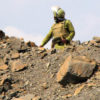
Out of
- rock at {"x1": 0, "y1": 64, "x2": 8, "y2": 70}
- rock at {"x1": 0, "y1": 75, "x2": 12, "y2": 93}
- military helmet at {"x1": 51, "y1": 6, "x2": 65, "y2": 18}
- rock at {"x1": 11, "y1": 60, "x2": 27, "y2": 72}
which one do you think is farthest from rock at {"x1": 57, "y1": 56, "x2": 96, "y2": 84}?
military helmet at {"x1": 51, "y1": 6, "x2": 65, "y2": 18}

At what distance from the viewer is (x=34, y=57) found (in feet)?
29.8

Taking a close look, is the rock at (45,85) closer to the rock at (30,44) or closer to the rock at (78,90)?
the rock at (78,90)

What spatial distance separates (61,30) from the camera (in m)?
9.33

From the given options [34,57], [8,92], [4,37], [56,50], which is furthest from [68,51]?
[4,37]

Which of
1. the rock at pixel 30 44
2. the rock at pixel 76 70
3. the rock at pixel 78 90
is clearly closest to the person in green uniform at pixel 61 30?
the rock at pixel 30 44

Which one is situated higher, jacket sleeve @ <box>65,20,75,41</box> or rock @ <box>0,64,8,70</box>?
jacket sleeve @ <box>65,20,75,41</box>

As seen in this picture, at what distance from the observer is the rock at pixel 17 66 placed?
8.39 m

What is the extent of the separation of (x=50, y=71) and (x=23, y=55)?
65.7 inches

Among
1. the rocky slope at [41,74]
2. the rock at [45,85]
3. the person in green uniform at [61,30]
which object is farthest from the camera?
the person in green uniform at [61,30]

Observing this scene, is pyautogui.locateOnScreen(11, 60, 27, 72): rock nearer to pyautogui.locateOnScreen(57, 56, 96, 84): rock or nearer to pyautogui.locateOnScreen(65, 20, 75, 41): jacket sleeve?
pyautogui.locateOnScreen(57, 56, 96, 84): rock

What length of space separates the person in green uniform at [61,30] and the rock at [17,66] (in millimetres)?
Result: 1569

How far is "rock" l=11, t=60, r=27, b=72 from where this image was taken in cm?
839

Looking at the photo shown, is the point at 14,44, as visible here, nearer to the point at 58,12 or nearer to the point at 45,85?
the point at 58,12

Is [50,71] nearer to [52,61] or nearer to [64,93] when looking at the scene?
[52,61]
